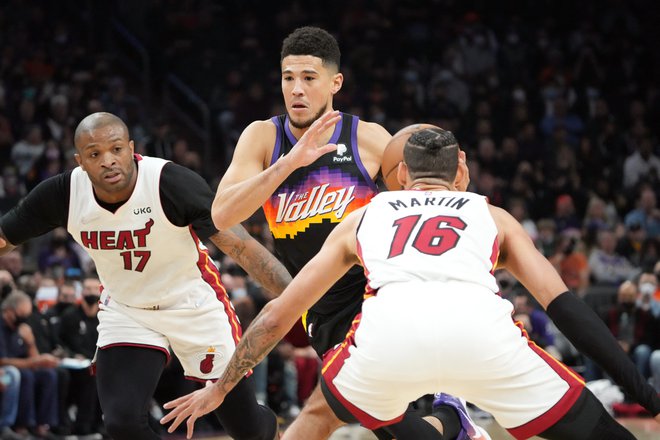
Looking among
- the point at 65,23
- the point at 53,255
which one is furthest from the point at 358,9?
the point at 53,255

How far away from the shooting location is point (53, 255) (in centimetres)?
1366

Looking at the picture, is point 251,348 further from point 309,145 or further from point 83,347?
point 83,347

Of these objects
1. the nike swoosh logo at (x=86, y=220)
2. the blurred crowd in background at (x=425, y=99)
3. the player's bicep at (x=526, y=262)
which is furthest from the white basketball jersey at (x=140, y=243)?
the blurred crowd in background at (x=425, y=99)

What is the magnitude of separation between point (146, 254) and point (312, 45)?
150cm

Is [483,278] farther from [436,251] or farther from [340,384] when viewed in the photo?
[340,384]

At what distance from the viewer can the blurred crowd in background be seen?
48.4 ft

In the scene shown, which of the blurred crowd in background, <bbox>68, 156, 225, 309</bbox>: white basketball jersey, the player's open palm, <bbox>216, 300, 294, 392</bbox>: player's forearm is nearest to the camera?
<bbox>216, 300, 294, 392</bbox>: player's forearm

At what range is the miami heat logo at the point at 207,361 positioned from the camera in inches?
249

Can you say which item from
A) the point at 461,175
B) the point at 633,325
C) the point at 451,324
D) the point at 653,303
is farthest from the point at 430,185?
the point at 633,325

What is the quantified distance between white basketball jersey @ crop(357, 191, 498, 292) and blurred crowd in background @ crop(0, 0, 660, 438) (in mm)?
8912

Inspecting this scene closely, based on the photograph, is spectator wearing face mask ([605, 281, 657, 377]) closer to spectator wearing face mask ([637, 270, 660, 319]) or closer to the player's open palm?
spectator wearing face mask ([637, 270, 660, 319])

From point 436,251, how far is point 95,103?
43.8ft

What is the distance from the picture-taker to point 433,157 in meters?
4.61

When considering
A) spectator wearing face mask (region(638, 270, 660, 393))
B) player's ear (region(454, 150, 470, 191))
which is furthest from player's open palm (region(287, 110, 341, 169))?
spectator wearing face mask (region(638, 270, 660, 393))
